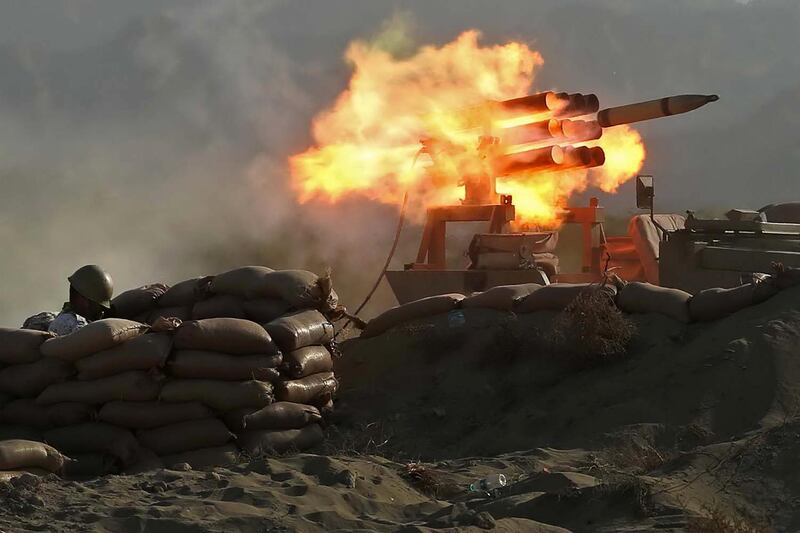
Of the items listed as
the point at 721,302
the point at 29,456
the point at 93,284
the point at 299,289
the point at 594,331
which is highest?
the point at 93,284

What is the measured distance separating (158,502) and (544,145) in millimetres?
11482

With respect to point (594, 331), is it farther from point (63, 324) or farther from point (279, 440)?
point (63, 324)

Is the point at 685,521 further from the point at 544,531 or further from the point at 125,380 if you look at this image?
the point at 125,380

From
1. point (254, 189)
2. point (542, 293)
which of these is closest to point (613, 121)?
point (542, 293)

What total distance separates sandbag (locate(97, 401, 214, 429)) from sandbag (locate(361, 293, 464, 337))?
3.55 metres

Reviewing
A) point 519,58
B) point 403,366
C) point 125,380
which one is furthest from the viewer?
point 519,58

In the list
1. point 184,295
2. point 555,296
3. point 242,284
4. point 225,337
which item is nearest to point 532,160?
point 555,296

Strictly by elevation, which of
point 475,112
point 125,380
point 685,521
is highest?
point 475,112

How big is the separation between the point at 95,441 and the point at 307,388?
1.84 metres

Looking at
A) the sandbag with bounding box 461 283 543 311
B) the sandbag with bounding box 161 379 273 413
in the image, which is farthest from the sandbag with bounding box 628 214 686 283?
the sandbag with bounding box 161 379 273 413

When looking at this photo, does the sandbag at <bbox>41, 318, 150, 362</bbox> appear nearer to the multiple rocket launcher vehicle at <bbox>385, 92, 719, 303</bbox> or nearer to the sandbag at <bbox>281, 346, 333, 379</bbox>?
the sandbag at <bbox>281, 346, 333, 379</bbox>

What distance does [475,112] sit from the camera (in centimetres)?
1725

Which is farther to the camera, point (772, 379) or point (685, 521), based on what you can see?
point (772, 379)

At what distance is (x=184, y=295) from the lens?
11062 millimetres
